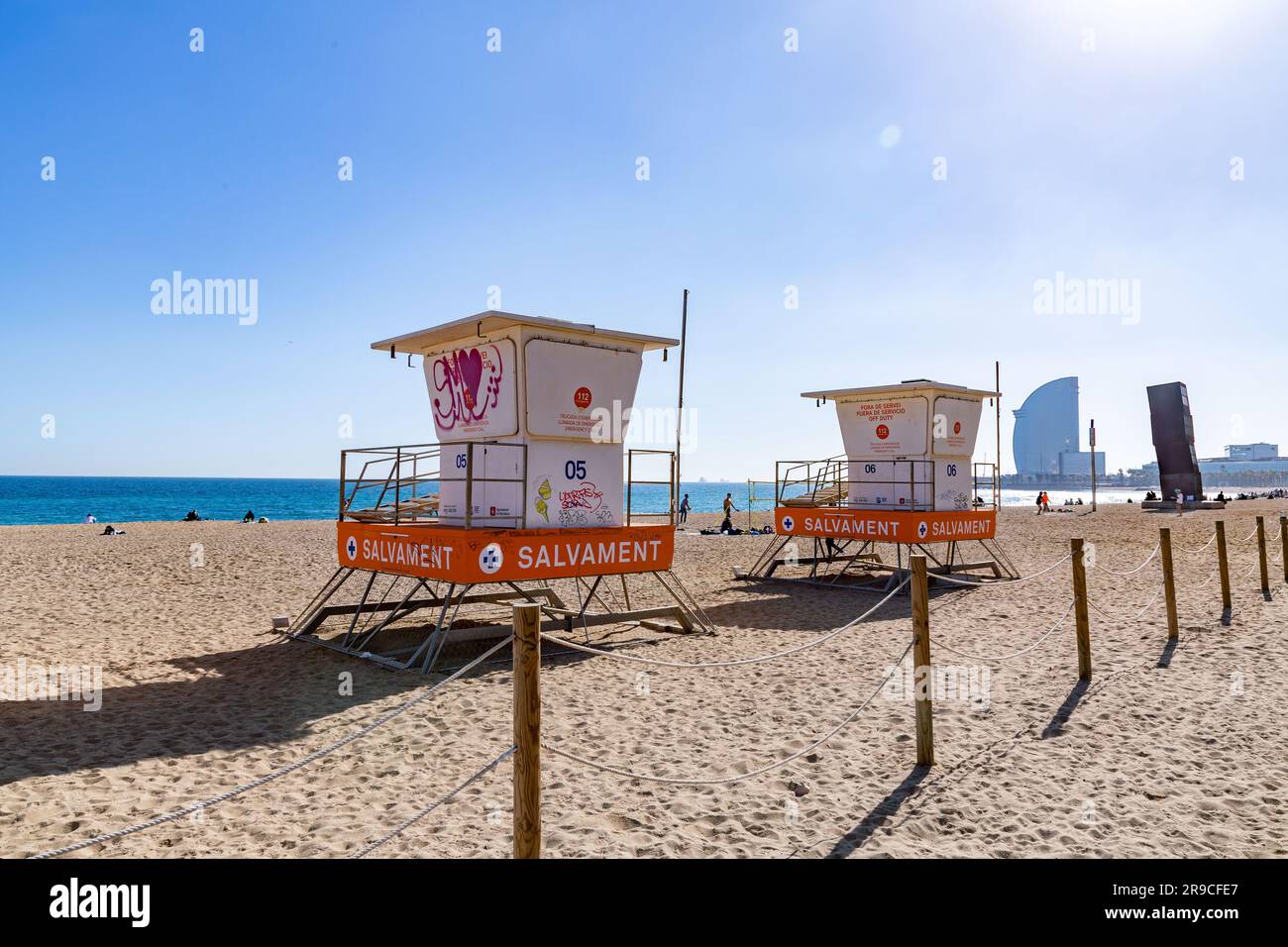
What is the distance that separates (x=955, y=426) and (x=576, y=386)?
10075 millimetres

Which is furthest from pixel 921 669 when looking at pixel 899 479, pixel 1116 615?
pixel 899 479

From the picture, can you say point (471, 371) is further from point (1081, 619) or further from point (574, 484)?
point (1081, 619)

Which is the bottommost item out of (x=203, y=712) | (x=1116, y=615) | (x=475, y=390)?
(x=203, y=712)

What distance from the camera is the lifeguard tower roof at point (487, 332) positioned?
1002 centimetres

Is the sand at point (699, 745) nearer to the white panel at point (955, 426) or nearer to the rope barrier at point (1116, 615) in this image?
the rope barrier at point (1116, 615)

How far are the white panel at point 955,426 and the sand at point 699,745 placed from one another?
198 inches

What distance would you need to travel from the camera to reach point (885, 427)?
17438 mm

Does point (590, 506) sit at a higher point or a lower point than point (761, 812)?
higher
